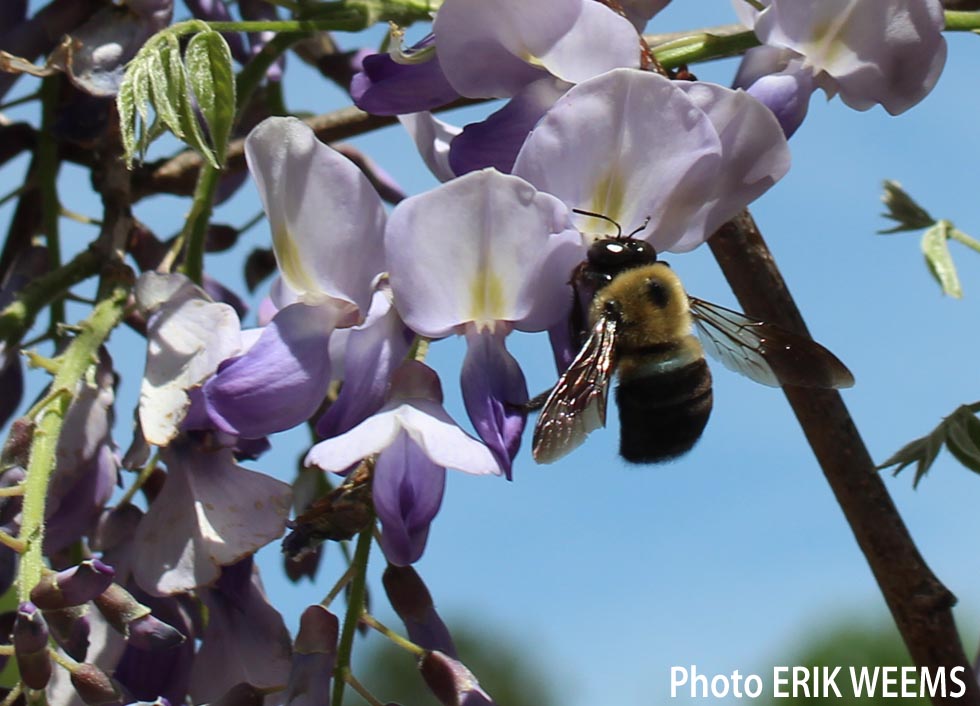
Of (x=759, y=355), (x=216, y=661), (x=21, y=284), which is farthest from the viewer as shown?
(x=21, y=284)

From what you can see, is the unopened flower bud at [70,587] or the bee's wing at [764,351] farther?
the bee's wing at [764,351]

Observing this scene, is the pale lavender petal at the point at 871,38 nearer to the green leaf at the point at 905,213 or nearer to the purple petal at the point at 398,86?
the purple petal at the point at 398,86

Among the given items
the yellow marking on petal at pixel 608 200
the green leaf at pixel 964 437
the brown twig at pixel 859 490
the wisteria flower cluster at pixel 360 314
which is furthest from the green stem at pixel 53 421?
the green leaf at pixel 964 437

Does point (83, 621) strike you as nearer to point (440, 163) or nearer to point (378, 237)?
point (378, 237)

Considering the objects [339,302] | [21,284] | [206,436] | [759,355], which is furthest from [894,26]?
[21,284]

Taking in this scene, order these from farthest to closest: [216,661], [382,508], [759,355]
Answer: [759,355], [216,661], [382,508]

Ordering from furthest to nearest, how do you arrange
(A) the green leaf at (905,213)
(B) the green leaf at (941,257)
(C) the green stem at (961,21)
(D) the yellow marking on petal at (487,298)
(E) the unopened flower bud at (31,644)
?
(A) the green leaf at (905,213)
(B) the green leaf at (941,257)
(C) the green stem at (961,21)
(D) the yellow marking on petal at (487,298)
(E) the unopened flower bud at (31,644)
